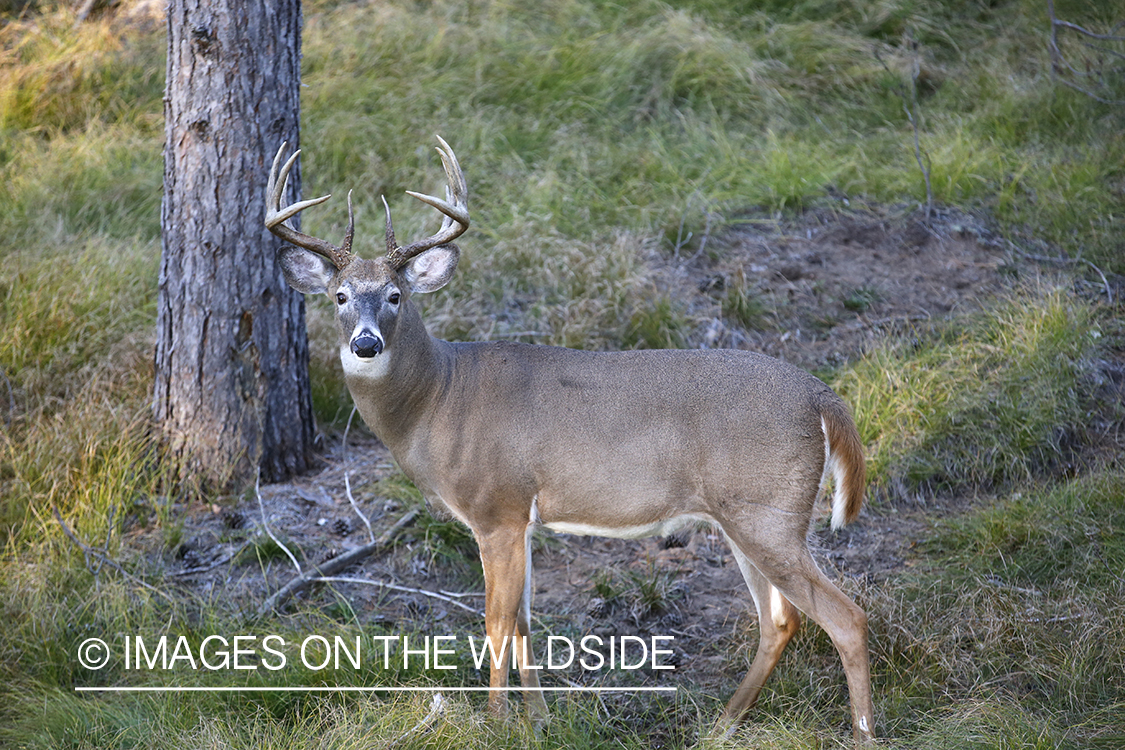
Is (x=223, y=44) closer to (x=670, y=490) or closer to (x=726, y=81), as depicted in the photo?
A: (x=670, y=490)

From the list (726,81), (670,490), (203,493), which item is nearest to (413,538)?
(203,493)

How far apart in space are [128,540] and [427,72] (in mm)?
4438

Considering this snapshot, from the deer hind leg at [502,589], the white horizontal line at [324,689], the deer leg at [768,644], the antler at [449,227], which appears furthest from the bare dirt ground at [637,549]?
the antler at [449,227]

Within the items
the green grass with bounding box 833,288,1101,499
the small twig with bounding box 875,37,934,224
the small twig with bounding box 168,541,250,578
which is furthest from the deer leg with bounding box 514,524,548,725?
the small twig with bounding box 875,37,934,224

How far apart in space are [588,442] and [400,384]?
0.69 metres

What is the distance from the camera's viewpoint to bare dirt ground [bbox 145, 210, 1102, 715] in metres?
4.27

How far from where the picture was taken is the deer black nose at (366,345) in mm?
3387

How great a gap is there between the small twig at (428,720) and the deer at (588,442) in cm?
26

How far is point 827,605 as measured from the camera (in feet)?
11.1

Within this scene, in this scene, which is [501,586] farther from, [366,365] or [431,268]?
[431,268]

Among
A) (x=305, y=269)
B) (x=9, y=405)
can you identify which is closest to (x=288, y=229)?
(x=305, y=269)

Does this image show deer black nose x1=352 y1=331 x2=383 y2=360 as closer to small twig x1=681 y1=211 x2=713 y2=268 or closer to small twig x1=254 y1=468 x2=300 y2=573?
small twig x1=254 y1=468 x2=300 y2=573

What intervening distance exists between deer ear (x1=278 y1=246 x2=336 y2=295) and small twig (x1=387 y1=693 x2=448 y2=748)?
1500 mm

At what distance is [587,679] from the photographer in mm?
4004
